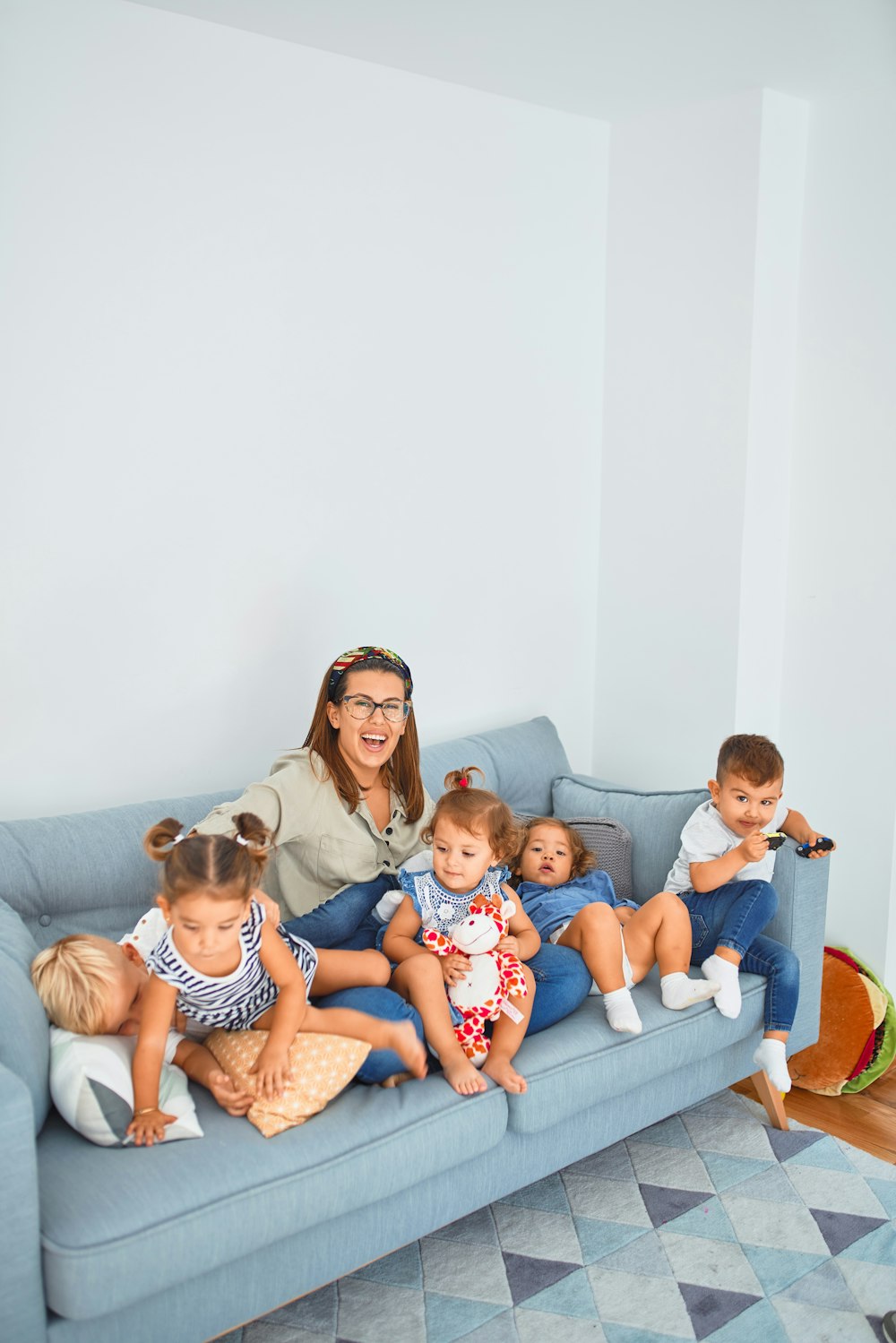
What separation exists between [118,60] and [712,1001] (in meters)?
2.47

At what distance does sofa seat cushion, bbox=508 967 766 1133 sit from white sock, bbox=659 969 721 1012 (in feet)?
0.06

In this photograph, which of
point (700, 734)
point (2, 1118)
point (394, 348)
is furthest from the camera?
point (700, 734)

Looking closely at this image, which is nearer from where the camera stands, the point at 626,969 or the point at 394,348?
the point at 626,969

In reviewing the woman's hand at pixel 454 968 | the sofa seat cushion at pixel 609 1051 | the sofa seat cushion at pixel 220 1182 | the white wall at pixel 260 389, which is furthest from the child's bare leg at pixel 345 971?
the white wall at pixel 260 389

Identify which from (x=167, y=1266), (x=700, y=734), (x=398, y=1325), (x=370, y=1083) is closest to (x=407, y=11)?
(x=700, y=734)

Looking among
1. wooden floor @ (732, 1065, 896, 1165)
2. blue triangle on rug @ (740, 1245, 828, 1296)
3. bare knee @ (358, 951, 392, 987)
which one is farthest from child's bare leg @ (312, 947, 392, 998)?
wooden floor @ (732, 1065, 896, 1165)

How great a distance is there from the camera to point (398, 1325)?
204cm

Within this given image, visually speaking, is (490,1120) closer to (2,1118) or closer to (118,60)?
(2,1118)

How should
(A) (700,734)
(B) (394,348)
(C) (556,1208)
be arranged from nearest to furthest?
(C) (556,1208), (B) (394,348), (A) (700,734)

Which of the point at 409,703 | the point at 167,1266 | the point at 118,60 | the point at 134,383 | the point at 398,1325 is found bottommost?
the point at 398,1325

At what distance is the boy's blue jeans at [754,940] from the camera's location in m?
2.59

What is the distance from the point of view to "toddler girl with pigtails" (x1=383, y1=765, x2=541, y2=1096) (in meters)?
2.17

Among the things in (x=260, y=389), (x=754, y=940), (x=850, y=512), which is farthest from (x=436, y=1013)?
(x=850, y=512)

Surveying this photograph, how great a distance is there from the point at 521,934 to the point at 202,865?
86 centimetres
